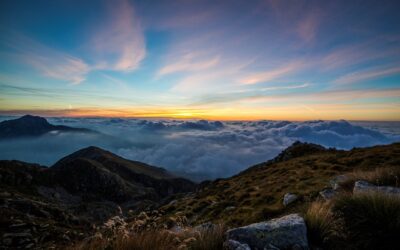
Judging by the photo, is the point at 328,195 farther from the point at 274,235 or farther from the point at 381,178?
the point at 274,235

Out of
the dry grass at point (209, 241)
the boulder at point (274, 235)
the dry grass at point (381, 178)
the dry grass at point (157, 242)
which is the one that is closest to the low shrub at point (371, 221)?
the boulder at point (274, 235)

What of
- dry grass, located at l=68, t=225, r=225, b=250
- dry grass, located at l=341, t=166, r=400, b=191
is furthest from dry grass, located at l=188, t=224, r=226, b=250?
dry grass, located at l=341, t=166, r=400, b=191

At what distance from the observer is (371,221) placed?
500 centimetres

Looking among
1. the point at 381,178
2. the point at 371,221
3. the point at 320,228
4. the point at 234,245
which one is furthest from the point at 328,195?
the point at 234,245

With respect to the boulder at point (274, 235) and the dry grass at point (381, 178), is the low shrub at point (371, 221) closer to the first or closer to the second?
the boulder at point (274, 235)

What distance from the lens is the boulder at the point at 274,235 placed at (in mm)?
4559

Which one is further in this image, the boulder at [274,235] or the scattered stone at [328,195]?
the scattered stone at [328,195]

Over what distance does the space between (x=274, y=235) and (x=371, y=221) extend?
229 cm

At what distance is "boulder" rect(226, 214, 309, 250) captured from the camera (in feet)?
15.0

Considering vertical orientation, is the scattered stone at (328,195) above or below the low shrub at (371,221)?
below

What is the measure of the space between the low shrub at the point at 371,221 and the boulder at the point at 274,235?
3.33 ft

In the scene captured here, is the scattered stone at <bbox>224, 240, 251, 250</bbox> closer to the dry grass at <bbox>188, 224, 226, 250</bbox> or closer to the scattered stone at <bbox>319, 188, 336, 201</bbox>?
the dry grass at <bbox>188, 224, 226, 250</bbox>

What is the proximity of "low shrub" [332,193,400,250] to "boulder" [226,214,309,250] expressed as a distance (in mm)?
1015

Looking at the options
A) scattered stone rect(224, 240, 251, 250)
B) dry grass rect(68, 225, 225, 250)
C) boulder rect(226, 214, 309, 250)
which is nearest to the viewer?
scattered stone rect(224, 240, 251, 250)
